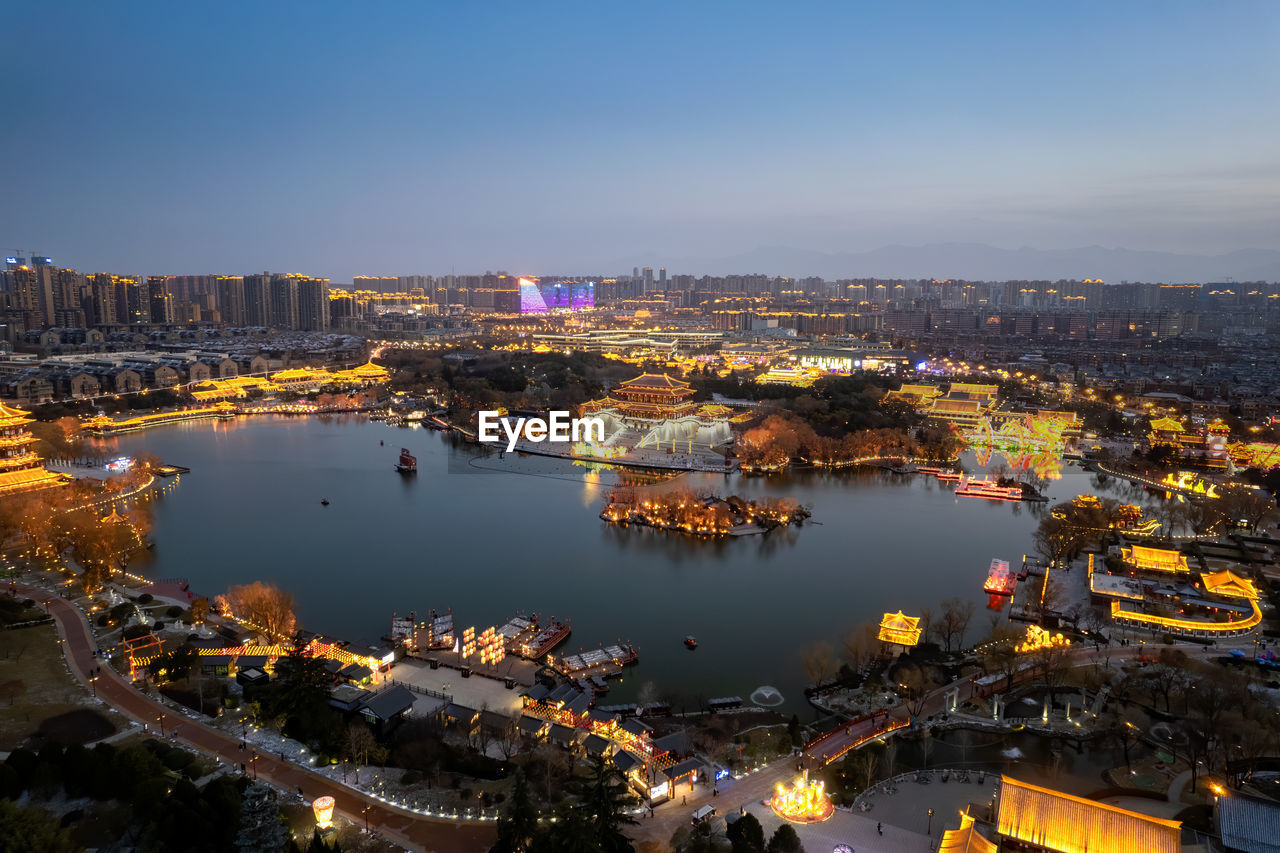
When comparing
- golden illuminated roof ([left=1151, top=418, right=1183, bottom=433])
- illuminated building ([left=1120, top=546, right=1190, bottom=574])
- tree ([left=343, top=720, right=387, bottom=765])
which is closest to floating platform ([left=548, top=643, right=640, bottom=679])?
tree ([left=343, top=720, right=387, bottom=765])

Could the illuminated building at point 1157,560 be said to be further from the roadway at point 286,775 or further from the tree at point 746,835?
the roadway at point 286,775

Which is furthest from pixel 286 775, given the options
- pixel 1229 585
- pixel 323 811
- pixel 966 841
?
pixel 1229 585

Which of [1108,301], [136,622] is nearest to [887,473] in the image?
[136,622]

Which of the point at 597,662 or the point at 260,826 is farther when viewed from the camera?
the point at 597,662

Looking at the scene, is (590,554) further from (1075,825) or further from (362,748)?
(1075,825)

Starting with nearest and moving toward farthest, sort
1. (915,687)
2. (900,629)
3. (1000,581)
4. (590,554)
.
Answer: (915,687) → (900,629) → (1000,581) → (590,554)

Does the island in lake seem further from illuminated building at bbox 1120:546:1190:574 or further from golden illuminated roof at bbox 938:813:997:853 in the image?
golden illuminated roof at bbox 938:813:997:853
